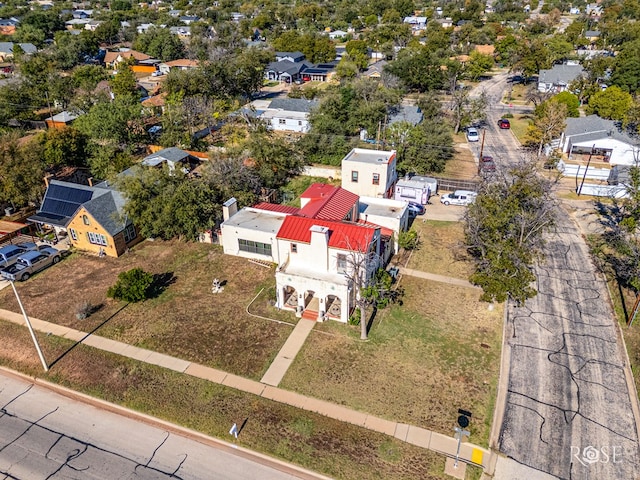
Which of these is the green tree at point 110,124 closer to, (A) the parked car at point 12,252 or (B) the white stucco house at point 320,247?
(A) the parked car at point 12,252

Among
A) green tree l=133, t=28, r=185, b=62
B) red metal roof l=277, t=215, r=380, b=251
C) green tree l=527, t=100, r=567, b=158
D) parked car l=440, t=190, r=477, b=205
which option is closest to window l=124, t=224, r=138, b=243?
red metal roof l=277, t=215, r=380, b=251

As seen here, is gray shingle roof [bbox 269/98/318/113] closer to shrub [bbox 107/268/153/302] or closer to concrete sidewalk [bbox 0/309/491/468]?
shrub [bbox 107/268/153/302]

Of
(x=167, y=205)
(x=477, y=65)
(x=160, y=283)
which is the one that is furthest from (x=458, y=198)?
(x=477, y=65)

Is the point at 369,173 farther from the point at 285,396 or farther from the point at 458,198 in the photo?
the point at 285,396

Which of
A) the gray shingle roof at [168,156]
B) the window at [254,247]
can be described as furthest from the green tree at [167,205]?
the gray shingle roof at [168,156]

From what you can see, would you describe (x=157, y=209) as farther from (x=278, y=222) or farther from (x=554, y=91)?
(x=554, y=91)
